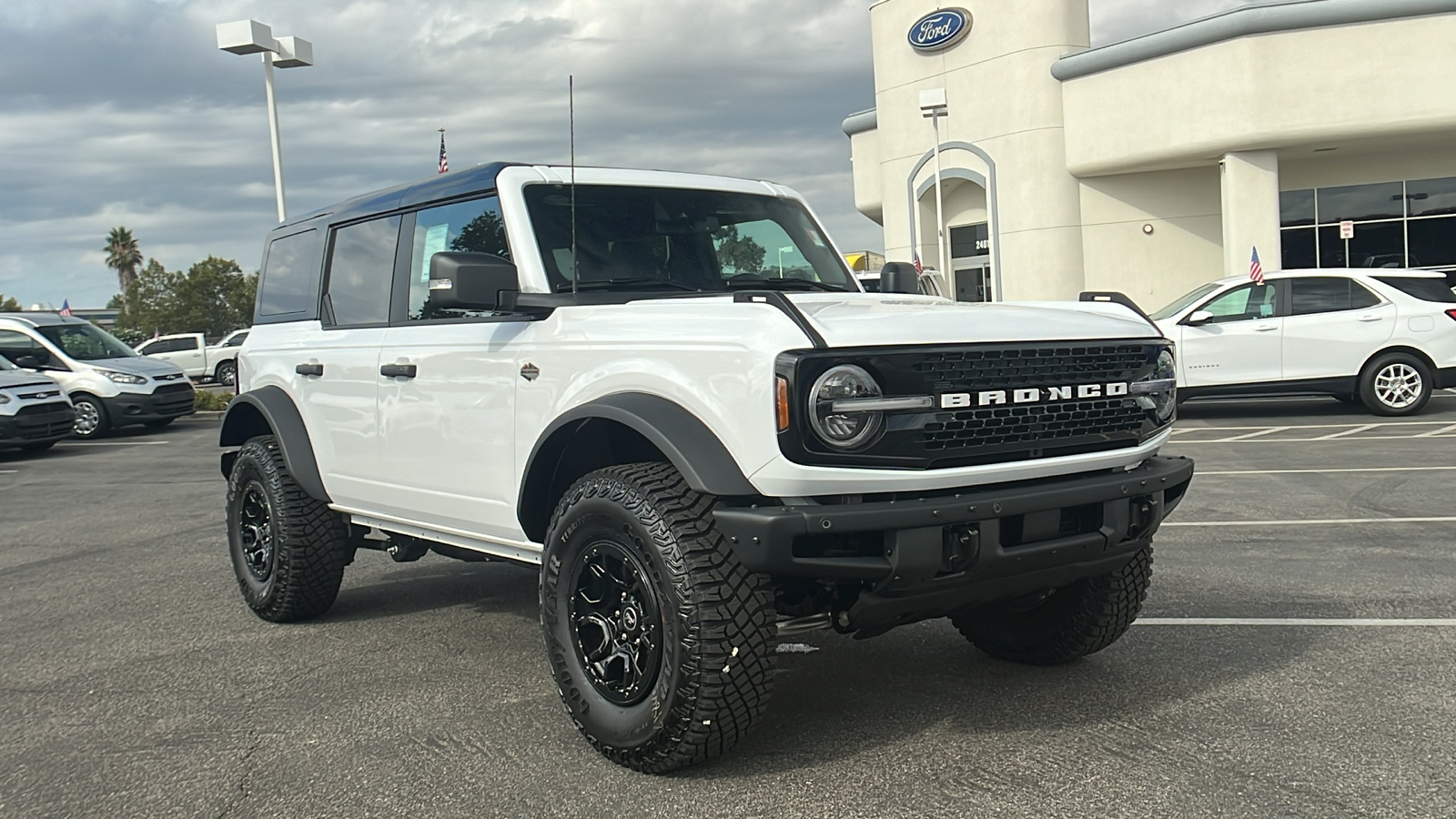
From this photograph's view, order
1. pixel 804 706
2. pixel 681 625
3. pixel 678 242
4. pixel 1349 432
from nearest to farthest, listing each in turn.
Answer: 1. pixel 681 625
2. pixel 804 706
3. pixel 678 242
4. pixel 1349 432

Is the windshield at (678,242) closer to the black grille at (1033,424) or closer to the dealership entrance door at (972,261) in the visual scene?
the black grille at (1033,424)

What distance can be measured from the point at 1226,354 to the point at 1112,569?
11609 millimetres

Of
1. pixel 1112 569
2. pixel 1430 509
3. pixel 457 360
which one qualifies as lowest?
pixel 1430 509

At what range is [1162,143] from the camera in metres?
27.6

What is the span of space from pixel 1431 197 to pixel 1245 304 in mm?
15672

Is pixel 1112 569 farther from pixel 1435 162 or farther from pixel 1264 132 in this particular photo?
pixel 1435 162

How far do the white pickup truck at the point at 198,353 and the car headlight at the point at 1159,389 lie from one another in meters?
31.6

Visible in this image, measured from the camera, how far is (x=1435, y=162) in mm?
27109

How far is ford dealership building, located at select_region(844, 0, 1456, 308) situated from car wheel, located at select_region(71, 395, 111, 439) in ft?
58.8

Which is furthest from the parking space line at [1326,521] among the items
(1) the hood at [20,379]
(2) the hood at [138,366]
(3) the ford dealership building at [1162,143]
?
(3) the ford dealership building at [1162,143]

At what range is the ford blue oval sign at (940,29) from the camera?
3188 centimetres

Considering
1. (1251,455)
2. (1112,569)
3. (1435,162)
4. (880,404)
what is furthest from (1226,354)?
(1435,162)

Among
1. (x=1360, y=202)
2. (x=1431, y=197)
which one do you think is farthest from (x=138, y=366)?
(x=1431, y=197)

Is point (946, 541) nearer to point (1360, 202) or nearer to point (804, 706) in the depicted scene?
point (804, 706)
